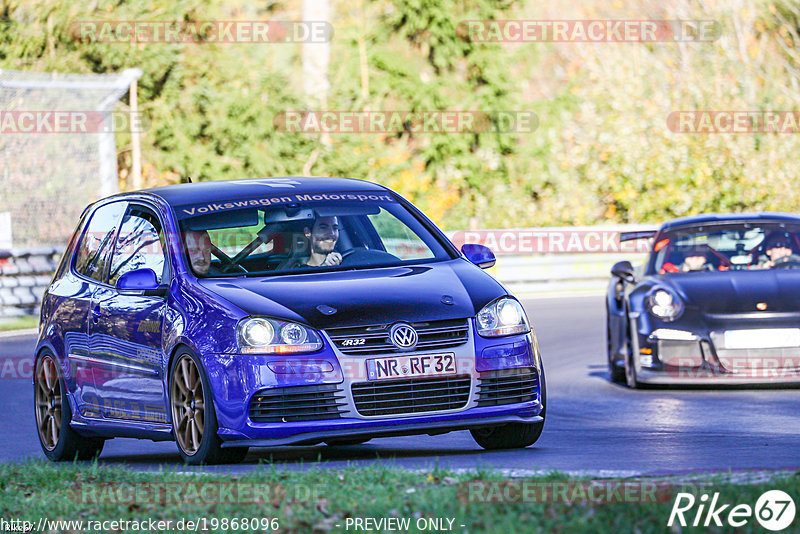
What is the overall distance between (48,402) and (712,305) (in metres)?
5.47

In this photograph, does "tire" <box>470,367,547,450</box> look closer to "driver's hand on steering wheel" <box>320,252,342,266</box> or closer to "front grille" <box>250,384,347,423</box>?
"front grille" <box>250,384,347,423</box>

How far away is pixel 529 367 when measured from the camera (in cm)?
911

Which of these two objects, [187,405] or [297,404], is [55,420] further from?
[297,404]

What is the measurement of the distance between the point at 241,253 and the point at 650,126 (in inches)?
925

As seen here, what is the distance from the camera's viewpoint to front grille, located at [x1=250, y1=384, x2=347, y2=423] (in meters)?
8.57

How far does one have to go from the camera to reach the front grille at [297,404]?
8570 mm

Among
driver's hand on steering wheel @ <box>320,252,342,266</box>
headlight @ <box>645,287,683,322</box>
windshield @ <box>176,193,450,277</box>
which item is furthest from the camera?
headlight @ <box>645,287,683,322</box>

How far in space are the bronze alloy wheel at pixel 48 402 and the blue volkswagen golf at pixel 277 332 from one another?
0.02 meters

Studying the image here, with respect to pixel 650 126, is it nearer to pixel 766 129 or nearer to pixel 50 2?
pixel 766 129

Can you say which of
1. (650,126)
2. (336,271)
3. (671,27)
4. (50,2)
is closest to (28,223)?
(50,2)

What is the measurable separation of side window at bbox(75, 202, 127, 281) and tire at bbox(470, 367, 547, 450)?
2.74 meters

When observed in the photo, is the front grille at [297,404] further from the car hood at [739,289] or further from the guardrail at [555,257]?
the guardrail at [555,257]

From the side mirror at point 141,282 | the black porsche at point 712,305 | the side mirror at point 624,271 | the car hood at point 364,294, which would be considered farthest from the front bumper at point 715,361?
the side mirror at point 141,282

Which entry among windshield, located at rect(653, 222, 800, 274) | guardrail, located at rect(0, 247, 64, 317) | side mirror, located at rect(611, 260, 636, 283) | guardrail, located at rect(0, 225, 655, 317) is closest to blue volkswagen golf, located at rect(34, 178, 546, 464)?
side mirror, located at rect(611, 260, 636, 283)
